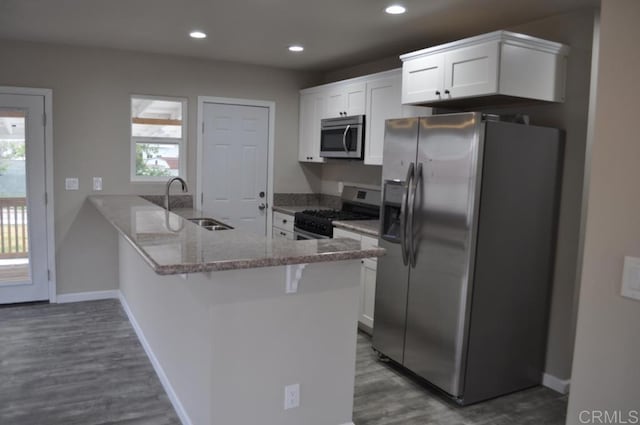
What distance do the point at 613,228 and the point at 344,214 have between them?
136 inches

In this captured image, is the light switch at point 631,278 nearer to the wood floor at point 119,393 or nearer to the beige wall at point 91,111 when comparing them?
the wood floor at point 119,393

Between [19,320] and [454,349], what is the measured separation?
3.69 m

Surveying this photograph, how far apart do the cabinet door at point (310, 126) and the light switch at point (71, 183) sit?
234cm

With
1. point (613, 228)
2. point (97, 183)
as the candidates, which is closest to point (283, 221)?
point (97, 183)

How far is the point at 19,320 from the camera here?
434 centimetres

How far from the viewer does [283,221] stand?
5414mm

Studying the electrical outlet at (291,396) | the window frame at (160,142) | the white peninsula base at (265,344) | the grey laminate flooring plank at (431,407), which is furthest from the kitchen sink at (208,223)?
the electrical outlet at (291,396)

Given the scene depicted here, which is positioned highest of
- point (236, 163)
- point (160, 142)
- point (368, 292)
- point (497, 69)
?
point (497, 69)

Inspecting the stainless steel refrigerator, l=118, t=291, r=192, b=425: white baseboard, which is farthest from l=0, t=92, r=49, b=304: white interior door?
the stainless steel refrigerator

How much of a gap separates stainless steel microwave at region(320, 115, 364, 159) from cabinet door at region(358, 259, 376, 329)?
1.14 meters

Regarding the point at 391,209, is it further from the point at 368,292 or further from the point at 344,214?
the point at 344,214

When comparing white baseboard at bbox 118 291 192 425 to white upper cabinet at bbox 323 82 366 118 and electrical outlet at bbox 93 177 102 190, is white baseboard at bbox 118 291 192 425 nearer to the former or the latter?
electrical outlet at bbox 93 177 102 190

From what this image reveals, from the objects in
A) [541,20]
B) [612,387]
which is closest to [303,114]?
[541,20]

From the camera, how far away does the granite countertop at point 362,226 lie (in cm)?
391
